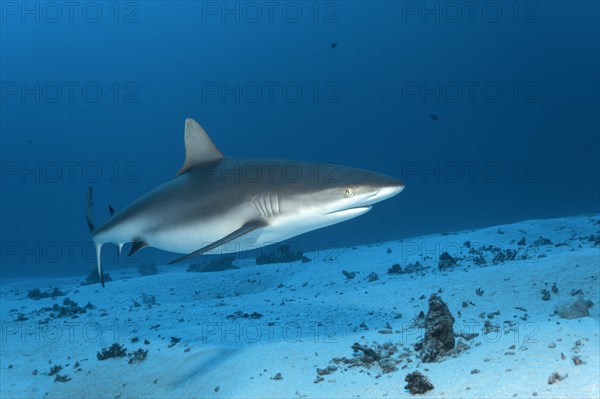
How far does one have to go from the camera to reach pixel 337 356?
5.45 meters

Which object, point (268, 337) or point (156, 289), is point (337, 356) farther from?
point (156, 289)

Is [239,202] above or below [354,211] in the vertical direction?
above

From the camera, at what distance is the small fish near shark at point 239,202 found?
4.66 m

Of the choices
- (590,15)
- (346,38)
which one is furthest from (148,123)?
(590,15)

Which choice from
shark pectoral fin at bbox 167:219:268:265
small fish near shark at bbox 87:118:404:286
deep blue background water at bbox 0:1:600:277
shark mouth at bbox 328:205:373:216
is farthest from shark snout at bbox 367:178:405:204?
deep blue background water at bbox 0:1:600:277

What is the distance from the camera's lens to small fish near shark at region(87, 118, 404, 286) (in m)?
4.66

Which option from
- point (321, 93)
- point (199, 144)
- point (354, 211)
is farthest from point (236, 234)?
point (321, 93)

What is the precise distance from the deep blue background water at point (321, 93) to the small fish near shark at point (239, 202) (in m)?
96.6

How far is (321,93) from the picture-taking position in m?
148

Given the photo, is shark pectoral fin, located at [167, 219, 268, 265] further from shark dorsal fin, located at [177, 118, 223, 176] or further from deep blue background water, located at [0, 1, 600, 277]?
deep blue background water, located at [0, 1, 600, 277]

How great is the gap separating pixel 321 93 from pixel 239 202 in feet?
481

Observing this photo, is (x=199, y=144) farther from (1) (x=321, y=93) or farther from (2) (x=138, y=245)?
(1) (x=321, y=93)

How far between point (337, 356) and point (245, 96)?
528 feet

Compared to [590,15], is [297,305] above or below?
below
